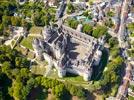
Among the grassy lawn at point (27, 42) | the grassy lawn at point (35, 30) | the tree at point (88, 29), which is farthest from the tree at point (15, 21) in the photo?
Answer: the tree at point (88, 29)

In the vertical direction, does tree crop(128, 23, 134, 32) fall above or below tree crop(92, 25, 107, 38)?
above

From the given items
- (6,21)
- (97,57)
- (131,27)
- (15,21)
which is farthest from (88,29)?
(6,21)

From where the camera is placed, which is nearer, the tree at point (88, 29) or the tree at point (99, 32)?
the tree at point (99, 32)

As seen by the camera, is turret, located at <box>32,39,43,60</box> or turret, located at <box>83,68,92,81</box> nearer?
turret, located at <box>83,68,92,81</box>

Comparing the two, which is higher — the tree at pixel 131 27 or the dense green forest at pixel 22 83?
the tree at pixel 131 27

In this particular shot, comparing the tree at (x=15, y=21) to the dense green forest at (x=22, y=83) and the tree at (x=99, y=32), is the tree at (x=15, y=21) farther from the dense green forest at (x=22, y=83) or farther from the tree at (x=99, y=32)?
the tree at (x=99, y=32)

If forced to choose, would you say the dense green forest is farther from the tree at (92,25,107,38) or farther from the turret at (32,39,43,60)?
the tree at (92,25,107,38)

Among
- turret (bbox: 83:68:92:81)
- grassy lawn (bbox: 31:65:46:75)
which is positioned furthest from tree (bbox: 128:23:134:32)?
grassy lawn (bbox: 31:65:46:75)

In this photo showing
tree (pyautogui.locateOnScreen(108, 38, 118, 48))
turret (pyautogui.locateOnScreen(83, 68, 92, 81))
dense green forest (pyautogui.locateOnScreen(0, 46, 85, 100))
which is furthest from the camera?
tree (pyautogui.locateOnScreen(108, 38, 118, 48))
